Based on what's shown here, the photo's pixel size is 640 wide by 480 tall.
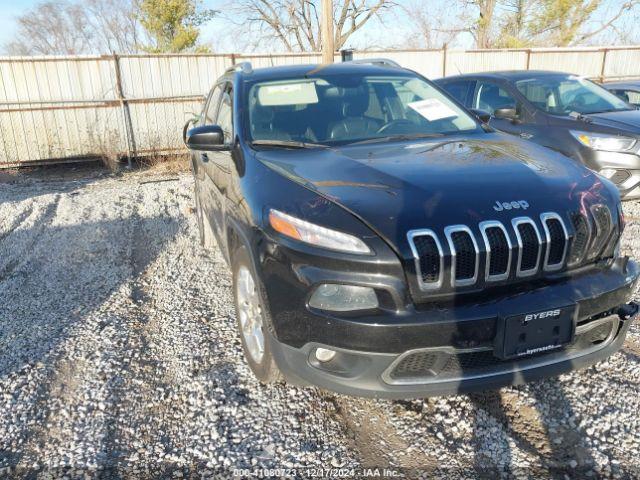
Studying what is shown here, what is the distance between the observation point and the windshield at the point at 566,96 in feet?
21.2

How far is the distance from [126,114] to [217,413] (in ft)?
31.3

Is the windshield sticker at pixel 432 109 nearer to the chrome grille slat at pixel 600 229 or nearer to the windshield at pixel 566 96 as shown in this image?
the chrome grille slat at pixel 600 229

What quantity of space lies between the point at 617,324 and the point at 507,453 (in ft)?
2.66

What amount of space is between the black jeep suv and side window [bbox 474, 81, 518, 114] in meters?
4.18

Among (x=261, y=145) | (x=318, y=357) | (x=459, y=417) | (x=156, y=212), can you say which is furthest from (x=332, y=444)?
(x=156, y=212)

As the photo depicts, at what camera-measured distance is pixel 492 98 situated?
686cm

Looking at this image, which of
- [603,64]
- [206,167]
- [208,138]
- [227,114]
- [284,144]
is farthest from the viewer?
[603,64]

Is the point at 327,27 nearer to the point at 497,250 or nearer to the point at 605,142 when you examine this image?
the point at 605,142

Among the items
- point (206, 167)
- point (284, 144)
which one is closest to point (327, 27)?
point (206, 167)

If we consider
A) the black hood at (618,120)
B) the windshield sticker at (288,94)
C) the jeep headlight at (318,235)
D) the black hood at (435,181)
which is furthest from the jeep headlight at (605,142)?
the jeep headlight at (318,235)

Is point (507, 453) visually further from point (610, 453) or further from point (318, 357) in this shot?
point (318, 357)

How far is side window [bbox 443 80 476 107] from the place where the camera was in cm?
711

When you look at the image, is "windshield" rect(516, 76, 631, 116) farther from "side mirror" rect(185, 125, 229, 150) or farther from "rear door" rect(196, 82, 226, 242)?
"side mirror" rect(185, 125, 229, 150)

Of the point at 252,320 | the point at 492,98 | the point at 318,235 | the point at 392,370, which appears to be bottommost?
the point at 252,320
